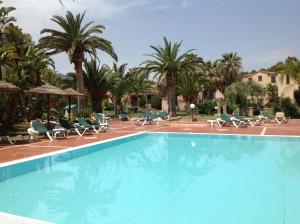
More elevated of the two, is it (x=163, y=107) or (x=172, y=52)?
(x=172, y=52)

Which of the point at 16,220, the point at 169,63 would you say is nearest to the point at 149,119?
the point at 169,63

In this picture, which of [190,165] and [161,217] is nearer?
[161,217]

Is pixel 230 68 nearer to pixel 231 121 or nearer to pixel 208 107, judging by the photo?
pixel 208 107

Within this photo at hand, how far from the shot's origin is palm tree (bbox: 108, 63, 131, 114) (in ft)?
113

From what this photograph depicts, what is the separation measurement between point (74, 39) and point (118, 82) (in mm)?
9300

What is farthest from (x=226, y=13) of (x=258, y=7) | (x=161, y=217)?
(x=161, y=217)

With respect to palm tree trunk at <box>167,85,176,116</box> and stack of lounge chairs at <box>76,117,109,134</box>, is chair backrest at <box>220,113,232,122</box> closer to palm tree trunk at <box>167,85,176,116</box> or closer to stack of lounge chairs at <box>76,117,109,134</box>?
stack of lounge chairs at <box>76,117,109,134</box>

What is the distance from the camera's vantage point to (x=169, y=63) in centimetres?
3234

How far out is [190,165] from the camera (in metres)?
10.9

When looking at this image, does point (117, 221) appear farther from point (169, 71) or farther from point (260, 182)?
point (169, 71)

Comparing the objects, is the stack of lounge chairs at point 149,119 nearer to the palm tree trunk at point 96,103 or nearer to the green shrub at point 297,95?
the palm tree trunk at point 96,103

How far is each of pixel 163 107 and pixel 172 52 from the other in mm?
21514

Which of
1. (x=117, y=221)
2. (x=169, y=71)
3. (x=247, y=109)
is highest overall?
(x=169, y=71)

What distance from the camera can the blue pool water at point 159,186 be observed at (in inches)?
242
